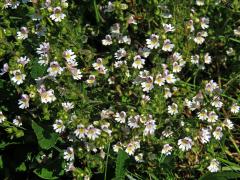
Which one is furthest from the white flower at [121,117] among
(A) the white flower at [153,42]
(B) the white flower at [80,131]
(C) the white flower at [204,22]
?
(C) the white flower at [204,22]

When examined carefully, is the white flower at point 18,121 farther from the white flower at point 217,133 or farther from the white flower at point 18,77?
the white flower at point 217,133

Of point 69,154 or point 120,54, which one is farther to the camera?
point 120,54

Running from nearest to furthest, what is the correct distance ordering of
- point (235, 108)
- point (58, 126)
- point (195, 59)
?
point (58, 126), point (235, 108), point (195, 59)

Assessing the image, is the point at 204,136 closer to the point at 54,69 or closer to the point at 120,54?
the point at 120,54

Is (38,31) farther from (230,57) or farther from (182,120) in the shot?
(230,57)

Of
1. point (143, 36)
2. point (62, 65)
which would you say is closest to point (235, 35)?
point (143, 36)

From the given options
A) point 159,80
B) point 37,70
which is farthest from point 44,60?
point 159,80
